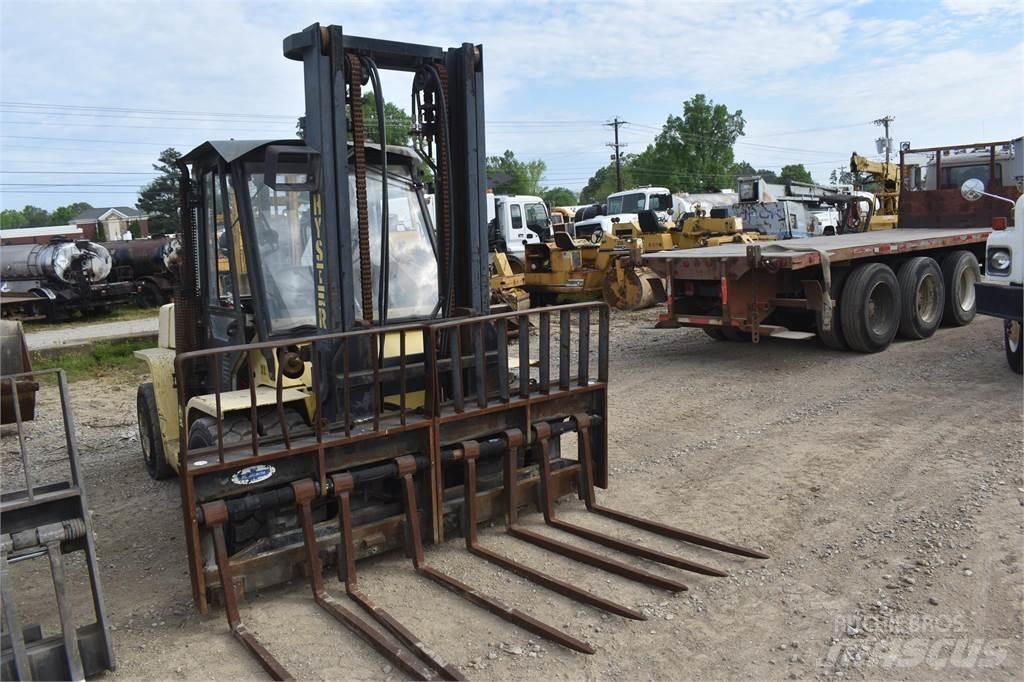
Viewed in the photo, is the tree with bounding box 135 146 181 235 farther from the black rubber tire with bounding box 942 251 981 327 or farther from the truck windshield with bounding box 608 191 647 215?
the black rubber tire with bounding box 942 251 981 327

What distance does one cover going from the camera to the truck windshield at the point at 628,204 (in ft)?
75.5

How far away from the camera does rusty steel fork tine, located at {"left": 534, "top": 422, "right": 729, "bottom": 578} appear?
4461mm

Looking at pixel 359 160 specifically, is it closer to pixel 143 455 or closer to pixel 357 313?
pixel 357 313

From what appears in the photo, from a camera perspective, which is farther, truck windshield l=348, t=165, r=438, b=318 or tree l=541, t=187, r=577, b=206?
tree l=541, t=187, r=577, b=206

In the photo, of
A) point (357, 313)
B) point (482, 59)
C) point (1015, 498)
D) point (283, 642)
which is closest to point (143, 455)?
point (357, 313)

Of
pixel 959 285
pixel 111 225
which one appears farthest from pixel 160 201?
pixel 959 285

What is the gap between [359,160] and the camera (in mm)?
4516

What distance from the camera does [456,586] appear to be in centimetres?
430

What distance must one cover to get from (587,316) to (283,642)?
2.63 m

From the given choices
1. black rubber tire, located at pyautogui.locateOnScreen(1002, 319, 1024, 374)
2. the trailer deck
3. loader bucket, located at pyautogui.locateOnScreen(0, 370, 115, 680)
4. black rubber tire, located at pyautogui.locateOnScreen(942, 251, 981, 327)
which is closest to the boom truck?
loader bucket, located at pyautogui.locateOnScreen(0, 370, 115, 680)

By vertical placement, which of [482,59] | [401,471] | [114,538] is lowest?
[114,538]

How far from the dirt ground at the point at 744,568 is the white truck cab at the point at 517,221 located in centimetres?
1084

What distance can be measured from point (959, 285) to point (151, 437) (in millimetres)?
10935

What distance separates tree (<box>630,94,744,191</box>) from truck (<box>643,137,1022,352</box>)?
48.1 metres
